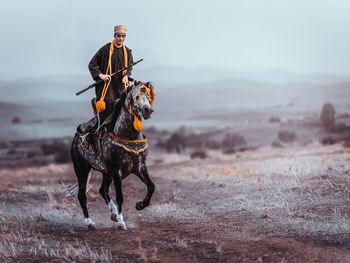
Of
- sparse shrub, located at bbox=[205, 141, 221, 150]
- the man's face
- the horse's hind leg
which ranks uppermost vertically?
the man's face

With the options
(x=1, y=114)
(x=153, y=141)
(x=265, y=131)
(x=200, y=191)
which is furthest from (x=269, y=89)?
(x=200, y=191)

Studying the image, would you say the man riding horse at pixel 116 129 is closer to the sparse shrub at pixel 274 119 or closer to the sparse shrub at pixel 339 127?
the sparse shrub at pixel 339 127

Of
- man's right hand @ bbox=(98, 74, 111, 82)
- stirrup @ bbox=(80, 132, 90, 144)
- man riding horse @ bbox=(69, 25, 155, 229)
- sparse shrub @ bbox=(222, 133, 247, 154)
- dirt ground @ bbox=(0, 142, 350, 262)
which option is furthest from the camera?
sparse shrub @ bbox=(222, 133, 247, 154)

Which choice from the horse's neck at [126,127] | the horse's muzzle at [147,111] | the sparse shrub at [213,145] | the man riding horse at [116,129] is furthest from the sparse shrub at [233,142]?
the horse's muzzle at [147,111]

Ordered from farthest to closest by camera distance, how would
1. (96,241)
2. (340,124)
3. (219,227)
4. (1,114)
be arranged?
(1,114)
(340,124)
(219,227)
(96,241)

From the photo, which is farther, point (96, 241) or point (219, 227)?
point (219, 227)

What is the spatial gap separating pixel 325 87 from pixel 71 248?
31411mm

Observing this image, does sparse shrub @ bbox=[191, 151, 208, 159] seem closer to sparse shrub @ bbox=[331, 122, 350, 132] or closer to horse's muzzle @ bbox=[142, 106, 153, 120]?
sparse shrub @ bbox=[331, 122, 350, 132]

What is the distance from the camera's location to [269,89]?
123ft

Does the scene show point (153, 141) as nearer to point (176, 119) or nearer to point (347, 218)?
Answer: point (176, 119)

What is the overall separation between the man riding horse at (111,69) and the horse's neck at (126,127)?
1.79ft

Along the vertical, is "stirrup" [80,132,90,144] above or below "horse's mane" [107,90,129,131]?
below

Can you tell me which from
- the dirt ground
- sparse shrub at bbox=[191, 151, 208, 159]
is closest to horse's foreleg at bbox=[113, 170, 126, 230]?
the dirt ground

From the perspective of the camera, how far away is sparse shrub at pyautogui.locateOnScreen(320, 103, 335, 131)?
33062mm
